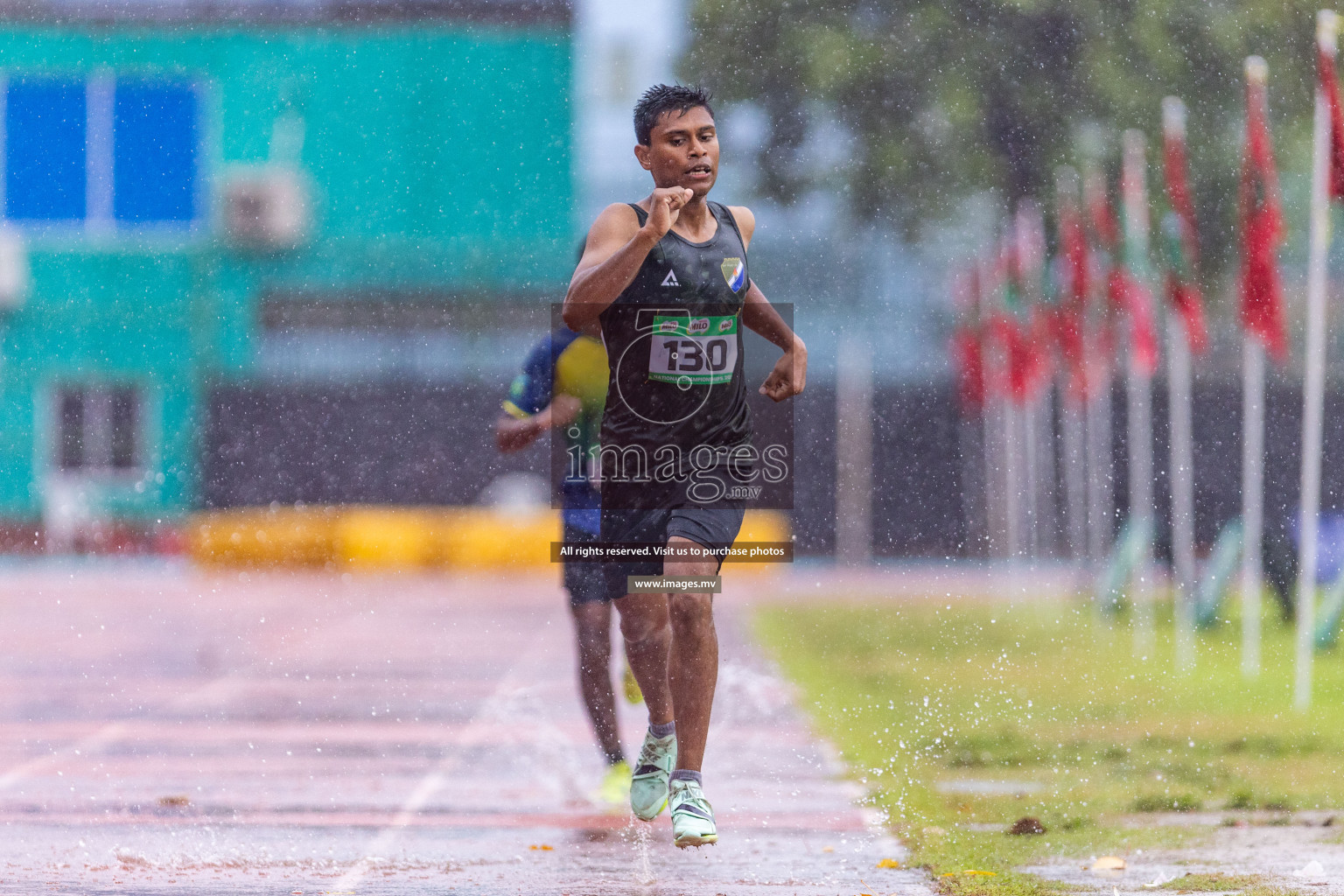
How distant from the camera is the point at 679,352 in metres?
5.28

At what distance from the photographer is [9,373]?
2969 cm

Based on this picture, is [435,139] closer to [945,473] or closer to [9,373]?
[9,373]

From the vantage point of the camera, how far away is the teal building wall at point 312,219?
2966 cm

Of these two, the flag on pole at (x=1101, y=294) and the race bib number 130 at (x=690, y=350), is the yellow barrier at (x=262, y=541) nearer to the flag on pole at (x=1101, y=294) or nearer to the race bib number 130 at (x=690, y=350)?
the flag on pole at (x=1101, y=294)

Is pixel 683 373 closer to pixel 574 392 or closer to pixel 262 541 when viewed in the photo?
pixel 574 392

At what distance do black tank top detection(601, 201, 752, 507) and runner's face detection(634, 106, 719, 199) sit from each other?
0.42ft

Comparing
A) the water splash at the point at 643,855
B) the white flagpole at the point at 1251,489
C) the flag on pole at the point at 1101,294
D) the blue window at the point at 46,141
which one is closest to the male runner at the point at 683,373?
the water splash at the point at 643,855

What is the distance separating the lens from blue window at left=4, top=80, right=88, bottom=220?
3033 cm

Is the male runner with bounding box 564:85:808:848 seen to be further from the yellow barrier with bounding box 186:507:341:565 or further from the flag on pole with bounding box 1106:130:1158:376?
the yellow barrier with bounding box 186:507:341:565

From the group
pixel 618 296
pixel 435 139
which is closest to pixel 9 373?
pixel 435 139

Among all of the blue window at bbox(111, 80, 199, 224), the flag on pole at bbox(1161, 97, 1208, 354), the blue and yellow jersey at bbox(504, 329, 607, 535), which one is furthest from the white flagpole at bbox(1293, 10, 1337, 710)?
the blue window at bbox(111, 80, 199, 224)

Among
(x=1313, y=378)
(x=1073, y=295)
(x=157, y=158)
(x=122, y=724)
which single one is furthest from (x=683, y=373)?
(x=157, y=158)

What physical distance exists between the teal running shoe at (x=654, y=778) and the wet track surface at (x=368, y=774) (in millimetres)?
190

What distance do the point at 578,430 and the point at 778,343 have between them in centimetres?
105
